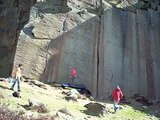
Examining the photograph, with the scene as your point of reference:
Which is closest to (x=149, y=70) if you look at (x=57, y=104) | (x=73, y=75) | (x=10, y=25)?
(x=73, y=75)

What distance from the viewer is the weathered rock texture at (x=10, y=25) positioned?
23703mm

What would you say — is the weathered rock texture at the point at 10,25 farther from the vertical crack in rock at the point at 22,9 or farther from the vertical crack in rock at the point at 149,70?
the vertical crack in rock at the point at 149,70

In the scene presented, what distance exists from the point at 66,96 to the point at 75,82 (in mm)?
6124

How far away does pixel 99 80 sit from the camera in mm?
30984

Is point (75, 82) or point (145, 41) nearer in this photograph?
point (75, 82)

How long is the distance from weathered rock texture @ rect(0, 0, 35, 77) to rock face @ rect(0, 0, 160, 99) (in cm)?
192

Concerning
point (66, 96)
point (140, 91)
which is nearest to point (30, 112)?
point (66, 96)

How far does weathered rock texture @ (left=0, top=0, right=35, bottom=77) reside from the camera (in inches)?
933

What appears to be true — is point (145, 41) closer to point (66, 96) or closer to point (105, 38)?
point (105, 38)

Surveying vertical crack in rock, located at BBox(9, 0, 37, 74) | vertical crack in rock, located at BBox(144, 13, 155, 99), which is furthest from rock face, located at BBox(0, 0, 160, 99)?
vertical crack in rock, located at BBox(9, 0, 37, 74)

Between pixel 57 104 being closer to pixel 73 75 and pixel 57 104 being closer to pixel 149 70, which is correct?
pixel 73 75

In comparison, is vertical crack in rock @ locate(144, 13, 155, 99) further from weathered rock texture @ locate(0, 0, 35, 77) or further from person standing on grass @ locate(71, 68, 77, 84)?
weathered rock texture @ locate(0, 0, 35, 77)

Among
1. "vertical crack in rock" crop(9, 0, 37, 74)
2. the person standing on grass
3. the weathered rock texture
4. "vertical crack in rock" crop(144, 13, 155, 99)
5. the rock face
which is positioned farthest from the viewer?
"vertical crack in rock" crop(144, 13, 155, 99)

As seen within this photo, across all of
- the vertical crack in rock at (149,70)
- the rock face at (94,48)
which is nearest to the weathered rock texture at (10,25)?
the rock face at (94,48)
